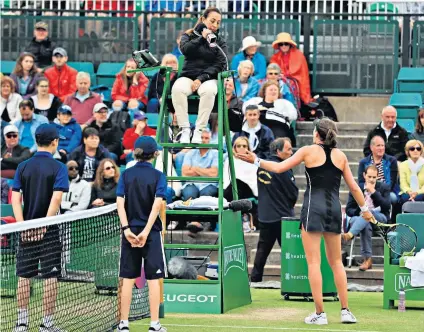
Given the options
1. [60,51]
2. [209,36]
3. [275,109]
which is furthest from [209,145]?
[60,51]

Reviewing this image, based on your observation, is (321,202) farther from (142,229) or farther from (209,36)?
(209,36)

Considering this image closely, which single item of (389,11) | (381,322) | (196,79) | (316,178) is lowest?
(381,322)

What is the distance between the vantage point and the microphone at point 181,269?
1395 centimetres

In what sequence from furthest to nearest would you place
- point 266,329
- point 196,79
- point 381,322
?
point 196,79 < point 381,322 < point 266,329

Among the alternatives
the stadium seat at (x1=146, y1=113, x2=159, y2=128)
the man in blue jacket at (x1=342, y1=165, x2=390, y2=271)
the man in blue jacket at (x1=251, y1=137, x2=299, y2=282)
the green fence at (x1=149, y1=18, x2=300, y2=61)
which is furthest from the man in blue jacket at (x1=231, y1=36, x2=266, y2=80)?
the man in blue jacket at (x1=251, y1=137, x2=299, y2=282)

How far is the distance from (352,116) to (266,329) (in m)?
10.5

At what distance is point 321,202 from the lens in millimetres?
12500

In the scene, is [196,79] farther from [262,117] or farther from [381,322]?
[262,117]

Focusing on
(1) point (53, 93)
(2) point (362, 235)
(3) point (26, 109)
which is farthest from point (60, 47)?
(2) point (362, 235)

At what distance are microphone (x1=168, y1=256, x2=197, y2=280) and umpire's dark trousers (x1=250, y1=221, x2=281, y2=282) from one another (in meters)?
2.87

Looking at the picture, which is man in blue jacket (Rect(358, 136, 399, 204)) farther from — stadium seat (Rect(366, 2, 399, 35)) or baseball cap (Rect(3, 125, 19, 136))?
baseball cap (Rect(3, 125, 19, 136))

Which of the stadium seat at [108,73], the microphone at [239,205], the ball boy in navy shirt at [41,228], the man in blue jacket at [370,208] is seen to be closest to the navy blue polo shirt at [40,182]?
the ball boy in navy shirt at [41,228]

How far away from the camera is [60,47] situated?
75.8 ft

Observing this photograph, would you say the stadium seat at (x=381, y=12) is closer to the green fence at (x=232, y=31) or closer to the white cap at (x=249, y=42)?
the green fence at (x=232, y=31)
